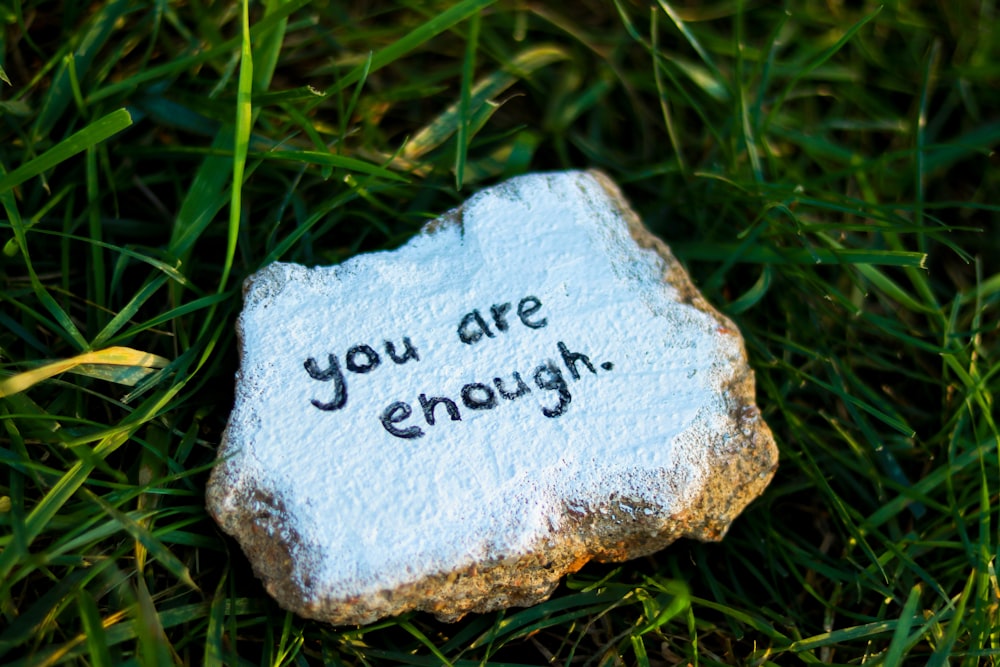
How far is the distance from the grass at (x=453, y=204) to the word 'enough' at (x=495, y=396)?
10.6 inches

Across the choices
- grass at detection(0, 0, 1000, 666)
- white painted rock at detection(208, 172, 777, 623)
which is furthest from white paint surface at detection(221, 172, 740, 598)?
grass at detection(0, 0, 1000, 666)

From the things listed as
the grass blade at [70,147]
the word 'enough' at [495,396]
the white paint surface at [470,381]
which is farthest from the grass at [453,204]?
the word 'enough' at [495,396]

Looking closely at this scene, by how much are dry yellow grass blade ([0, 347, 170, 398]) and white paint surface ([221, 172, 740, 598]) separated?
0.53 ft

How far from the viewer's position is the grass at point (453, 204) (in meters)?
1.21

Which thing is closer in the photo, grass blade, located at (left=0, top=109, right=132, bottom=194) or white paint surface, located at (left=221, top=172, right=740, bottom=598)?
white paint surface, located at (left=221, top=172, right=740, bottom=598)

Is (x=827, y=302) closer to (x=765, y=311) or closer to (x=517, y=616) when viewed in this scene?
(x=765, y=311)

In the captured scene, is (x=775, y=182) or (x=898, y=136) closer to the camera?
(x=775, y=182)

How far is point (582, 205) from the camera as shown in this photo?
4.63 ft

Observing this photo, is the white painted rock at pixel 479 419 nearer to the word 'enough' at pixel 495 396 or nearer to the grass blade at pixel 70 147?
the word 'enough' at pixel 495 396

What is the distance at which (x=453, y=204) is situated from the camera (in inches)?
62.6

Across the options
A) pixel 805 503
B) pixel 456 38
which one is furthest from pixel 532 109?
pixel 805 503

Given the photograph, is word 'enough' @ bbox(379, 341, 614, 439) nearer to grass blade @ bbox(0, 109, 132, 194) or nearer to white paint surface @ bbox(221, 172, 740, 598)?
white paint surface @ bbox(221, 172, 740, 598)

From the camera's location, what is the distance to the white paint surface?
113 centimetres

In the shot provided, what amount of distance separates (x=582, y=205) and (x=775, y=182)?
41 cm
